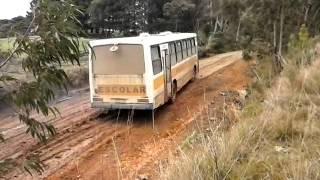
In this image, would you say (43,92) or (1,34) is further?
(1,34)

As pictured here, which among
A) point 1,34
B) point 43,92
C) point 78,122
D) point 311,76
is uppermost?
point 1,34

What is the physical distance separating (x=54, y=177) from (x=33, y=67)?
19.7ft

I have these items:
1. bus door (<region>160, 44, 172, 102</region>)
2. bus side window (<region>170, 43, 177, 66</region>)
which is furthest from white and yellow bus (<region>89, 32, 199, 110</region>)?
bus side window (<region>170, 43, 177, 66</region>)

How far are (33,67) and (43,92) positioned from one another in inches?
8.0

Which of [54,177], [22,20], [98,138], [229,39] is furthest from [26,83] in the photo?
[229,39]

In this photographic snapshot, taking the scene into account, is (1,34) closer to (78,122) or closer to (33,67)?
(33,67)

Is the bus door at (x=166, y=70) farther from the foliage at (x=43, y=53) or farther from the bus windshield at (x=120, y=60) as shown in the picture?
the foliage at (x=43, y=53)

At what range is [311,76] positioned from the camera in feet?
30.8

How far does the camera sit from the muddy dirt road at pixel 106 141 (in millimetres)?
9141

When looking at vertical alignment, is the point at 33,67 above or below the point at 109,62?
above

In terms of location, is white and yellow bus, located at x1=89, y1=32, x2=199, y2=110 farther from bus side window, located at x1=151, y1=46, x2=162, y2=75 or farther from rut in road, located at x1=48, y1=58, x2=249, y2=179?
rut in road, located at x1=48, y1=58, x2=249, y2=179

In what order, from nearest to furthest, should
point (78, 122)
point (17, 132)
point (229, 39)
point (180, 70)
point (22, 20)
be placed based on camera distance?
point (22, 20) → point (17, 132) → point (78, 122) → point (180, 70) → point (229, 39)

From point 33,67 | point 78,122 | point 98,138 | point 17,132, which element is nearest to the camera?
point 33,67

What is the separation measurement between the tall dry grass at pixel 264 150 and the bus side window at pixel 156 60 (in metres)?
5.93
